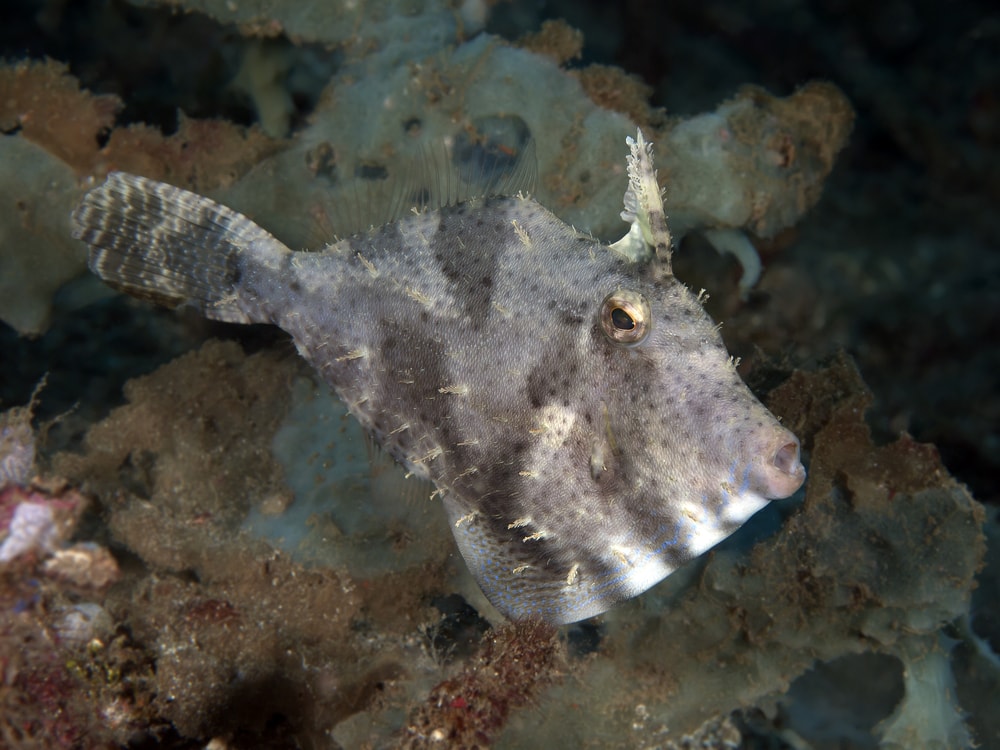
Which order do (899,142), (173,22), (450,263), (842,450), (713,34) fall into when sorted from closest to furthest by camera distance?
(450,263) < (842,450) < (173,22) < (899,142) < (713,34)

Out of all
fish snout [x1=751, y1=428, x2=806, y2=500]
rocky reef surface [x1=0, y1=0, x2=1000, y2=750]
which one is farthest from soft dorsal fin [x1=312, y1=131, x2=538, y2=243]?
fish snout [x1=751, y1=428, x2=806, y2=500]

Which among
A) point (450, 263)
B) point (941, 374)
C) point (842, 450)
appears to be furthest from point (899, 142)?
point (450, 263)

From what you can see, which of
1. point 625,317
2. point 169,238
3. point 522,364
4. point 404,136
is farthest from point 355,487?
point 404,136

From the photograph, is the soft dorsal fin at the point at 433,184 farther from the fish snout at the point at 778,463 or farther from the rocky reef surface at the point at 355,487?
the fish snout at the point at 778,463

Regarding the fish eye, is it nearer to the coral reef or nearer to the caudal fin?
the coral reef

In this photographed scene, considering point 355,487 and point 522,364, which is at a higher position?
point 522,364

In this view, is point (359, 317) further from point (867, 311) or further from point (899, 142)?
point (899, 142)

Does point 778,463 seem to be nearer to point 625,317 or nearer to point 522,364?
point 625,317
